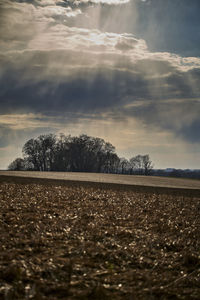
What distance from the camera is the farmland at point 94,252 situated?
13.5 feet

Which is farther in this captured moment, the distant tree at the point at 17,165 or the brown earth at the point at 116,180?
the distant tree at the point at 17,165

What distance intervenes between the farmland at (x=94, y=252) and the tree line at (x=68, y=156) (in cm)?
3846

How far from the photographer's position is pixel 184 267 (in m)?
5.22

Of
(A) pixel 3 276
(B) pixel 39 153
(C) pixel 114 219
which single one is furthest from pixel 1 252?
(B) pixel 39 153

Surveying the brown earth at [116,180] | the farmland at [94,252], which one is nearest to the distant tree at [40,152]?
the brown earth at [116,180]

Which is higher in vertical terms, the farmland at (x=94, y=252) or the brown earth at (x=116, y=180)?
the brown earth at (x=116, y=180)

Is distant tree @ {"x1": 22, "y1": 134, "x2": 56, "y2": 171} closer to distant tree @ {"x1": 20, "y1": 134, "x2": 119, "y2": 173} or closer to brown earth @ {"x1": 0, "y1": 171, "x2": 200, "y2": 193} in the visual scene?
distant tree @ {"x1": 20, "y1": 134, "x2": 119, "y2": 173}

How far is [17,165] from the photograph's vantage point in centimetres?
4934

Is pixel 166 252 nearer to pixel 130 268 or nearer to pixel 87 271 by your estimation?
pixel 130 268

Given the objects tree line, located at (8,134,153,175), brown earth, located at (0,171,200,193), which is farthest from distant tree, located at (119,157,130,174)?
brown earth, located at (0,171,200,193)

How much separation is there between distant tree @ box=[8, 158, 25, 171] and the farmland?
1570 inches

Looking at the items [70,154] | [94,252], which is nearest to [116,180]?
[94,252]

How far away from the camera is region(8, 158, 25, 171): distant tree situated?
159 ft

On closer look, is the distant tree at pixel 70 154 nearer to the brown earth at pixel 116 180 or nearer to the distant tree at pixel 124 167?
the distant tree at pixel 124 167
